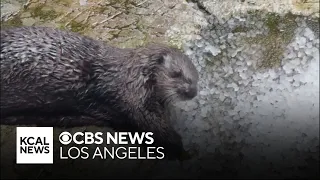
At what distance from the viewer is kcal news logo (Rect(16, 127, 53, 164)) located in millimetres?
3285

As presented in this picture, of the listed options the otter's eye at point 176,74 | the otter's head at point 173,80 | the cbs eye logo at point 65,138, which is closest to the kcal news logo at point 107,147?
the cbs eye logo at point 65,138

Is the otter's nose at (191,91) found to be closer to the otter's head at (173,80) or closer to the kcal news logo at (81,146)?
the otter's head at (173,80)


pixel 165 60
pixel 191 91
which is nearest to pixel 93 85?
pixel 165 60

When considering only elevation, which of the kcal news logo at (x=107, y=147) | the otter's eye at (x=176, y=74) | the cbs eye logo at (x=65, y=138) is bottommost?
the kcal news logo at (x=107, y=147)

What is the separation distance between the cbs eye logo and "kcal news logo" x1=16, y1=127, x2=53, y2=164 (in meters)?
0.07

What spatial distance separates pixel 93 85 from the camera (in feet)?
11.4

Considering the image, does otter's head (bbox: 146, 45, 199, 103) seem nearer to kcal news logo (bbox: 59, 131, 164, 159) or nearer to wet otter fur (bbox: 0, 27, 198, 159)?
wet otter fur (bbox: 0, 27, 198, 159)

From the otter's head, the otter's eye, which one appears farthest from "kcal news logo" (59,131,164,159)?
the otter's eye

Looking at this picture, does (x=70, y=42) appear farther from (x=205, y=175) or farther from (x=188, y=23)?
(x=205, y=175)

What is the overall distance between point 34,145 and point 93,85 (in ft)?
2.05

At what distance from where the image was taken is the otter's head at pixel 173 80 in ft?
11.3

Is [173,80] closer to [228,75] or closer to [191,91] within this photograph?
[191,91]

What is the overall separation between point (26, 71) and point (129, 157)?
1008 mm

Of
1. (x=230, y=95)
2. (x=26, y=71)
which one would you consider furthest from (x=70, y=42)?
(x=230, y=95)
